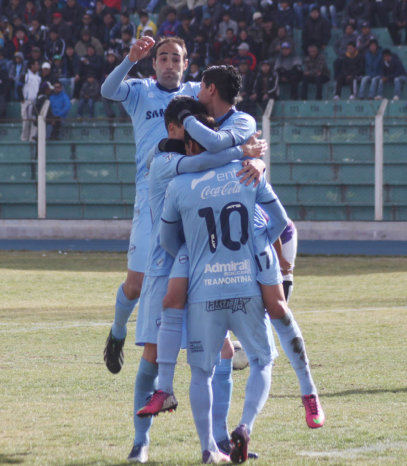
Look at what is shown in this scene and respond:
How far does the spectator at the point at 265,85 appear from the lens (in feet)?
74.1

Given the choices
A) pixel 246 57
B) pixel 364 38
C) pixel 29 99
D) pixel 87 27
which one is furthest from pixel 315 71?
pixel 29 99

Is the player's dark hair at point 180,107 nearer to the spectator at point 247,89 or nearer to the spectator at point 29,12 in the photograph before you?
the spectator at point 247,89

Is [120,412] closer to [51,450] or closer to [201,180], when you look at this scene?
[51,450]

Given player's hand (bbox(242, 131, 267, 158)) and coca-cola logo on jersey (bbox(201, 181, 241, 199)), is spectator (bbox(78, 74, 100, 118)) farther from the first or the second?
coca-cola logo on jersey (bbox(201, 181, 241, 199))

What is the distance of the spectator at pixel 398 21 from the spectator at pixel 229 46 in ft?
12.8

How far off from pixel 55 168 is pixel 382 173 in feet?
24.6

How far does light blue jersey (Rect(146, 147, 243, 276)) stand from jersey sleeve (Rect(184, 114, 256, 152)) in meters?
0.04

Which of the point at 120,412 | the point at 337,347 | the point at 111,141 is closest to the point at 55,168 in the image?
the point at 111,141

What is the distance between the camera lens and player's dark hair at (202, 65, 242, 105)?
5055 millimetres

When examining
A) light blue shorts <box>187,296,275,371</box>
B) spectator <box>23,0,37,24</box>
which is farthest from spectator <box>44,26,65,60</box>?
light blue shorts <box>187,296,275,371</box>

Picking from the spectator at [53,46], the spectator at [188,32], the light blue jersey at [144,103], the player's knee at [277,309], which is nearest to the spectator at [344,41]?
the spectator at [188,32]

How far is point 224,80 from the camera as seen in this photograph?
5055mm

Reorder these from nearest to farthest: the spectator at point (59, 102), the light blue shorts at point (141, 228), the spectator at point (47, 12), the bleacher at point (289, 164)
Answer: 1. the light blue shorts at point (141, 228)
2. the bleacher at point (289, 164)
3. the spectator at point (59, 102)
4. the spectator at point (47, 12)

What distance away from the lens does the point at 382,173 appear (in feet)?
69.8
